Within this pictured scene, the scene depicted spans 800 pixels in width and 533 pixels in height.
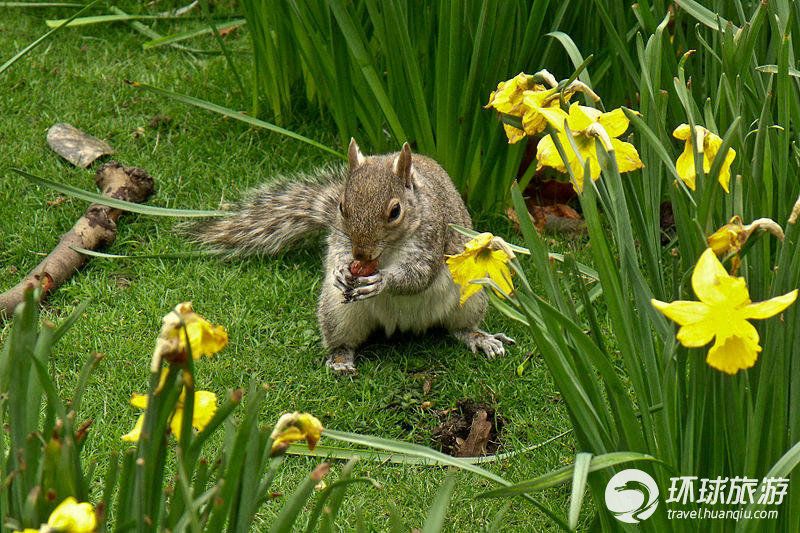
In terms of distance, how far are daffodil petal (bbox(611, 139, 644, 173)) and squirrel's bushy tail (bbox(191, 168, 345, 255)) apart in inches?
79.4

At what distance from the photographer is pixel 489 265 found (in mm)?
2119

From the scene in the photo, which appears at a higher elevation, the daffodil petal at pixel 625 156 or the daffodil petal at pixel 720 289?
the daffodil petal at pixel 625 156

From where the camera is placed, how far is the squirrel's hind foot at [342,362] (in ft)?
11.9

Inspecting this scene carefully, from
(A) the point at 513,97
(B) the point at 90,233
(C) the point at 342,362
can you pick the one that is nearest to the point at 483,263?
(A) the point at 513,97

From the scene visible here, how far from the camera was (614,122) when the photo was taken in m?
2.10

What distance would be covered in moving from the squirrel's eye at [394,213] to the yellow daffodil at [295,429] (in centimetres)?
184

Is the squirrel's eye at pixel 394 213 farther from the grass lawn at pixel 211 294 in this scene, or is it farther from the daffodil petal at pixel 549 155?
the daffodil petal at pixel 549 155

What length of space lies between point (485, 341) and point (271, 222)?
3.06ft

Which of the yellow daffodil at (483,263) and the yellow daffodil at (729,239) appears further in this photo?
the yellow daffodil at (483,263)

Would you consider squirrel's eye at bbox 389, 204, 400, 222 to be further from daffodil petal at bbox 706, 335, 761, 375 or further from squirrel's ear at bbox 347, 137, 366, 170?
daffodil petal at bbox 706, 335, 761, 375

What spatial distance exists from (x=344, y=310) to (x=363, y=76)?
3.30 feet

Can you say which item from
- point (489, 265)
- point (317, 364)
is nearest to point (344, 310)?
point (317, 364)

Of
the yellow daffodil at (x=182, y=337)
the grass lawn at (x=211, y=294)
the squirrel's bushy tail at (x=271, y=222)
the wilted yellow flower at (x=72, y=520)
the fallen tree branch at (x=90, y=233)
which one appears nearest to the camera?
the wilted yellow flower at (x=72, y=520)
